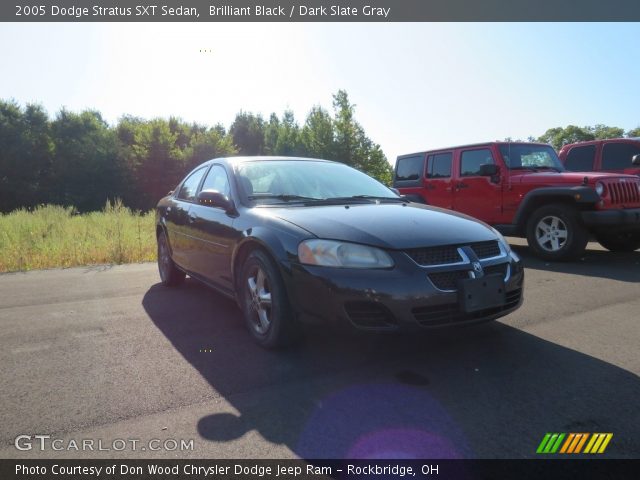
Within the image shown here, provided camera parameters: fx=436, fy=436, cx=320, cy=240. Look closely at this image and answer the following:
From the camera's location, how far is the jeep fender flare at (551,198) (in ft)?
21.1

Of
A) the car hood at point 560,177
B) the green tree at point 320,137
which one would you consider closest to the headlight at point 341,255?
the car hood at point 560,177

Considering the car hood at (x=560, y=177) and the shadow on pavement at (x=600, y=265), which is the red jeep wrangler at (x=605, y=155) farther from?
the car hood at (x=560, y=177)

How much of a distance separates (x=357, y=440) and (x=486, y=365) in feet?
4.06

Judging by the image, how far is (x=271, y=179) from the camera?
3844 millimetres

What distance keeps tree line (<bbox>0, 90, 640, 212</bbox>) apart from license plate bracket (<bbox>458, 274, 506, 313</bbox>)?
123ft

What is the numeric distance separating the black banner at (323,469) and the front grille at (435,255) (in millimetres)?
1183

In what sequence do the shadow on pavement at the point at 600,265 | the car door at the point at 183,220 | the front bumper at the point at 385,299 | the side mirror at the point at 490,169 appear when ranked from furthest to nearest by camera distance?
the side mirror at the point at 490,169 < the shadow on pavement at the point at 600,265 < the car door at the point at 183,220 < the front bumper at the point at 385,299

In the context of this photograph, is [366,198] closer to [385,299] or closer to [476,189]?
[385,299]

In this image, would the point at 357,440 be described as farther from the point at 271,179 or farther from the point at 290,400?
the point at 271,179

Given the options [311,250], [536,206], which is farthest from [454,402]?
[536,206]

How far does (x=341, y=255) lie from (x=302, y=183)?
1.34m

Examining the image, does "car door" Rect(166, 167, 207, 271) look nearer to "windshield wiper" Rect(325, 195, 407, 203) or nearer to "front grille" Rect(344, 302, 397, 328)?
"windshield wiper" Rect(325, 195, 407, 203)

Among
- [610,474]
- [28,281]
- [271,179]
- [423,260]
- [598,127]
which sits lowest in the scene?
[28,281]

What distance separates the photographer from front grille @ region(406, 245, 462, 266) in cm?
269
